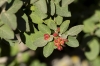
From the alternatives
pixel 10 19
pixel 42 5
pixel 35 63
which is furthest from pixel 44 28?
pixel 35 63

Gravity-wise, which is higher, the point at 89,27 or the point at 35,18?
the point at 35,18

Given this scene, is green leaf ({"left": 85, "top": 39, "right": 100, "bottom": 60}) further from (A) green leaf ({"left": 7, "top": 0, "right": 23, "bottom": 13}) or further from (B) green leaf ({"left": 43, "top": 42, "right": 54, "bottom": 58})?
(A) green leaf ({"left": 7, "top": 0, "right": 23, "bottom": 13})

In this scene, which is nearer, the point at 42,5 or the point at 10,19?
the point at 10,19

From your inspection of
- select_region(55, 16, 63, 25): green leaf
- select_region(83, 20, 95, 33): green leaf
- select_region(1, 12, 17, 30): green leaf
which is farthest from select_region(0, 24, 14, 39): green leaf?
select_region(83, 20, 95, 33): green leaf

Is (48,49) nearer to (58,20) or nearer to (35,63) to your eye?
(58,20)

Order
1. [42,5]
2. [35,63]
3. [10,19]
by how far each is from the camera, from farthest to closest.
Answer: [35,63]
[42,5]
[10,19]

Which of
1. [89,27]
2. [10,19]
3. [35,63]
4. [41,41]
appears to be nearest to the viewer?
[10,19]

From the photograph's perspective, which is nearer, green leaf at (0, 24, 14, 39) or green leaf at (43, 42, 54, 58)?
green leaf at (0, 24, 14, 39)

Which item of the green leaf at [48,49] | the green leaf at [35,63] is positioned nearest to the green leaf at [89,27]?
the green leaf at [35,63]

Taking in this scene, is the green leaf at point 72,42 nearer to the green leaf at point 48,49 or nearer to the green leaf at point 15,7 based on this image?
the green leaf at point 48,49

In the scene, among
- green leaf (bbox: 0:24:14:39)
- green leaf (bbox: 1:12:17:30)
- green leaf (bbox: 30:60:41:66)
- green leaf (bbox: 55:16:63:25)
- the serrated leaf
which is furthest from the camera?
green leaf (bbox: 30:60:41:66)
